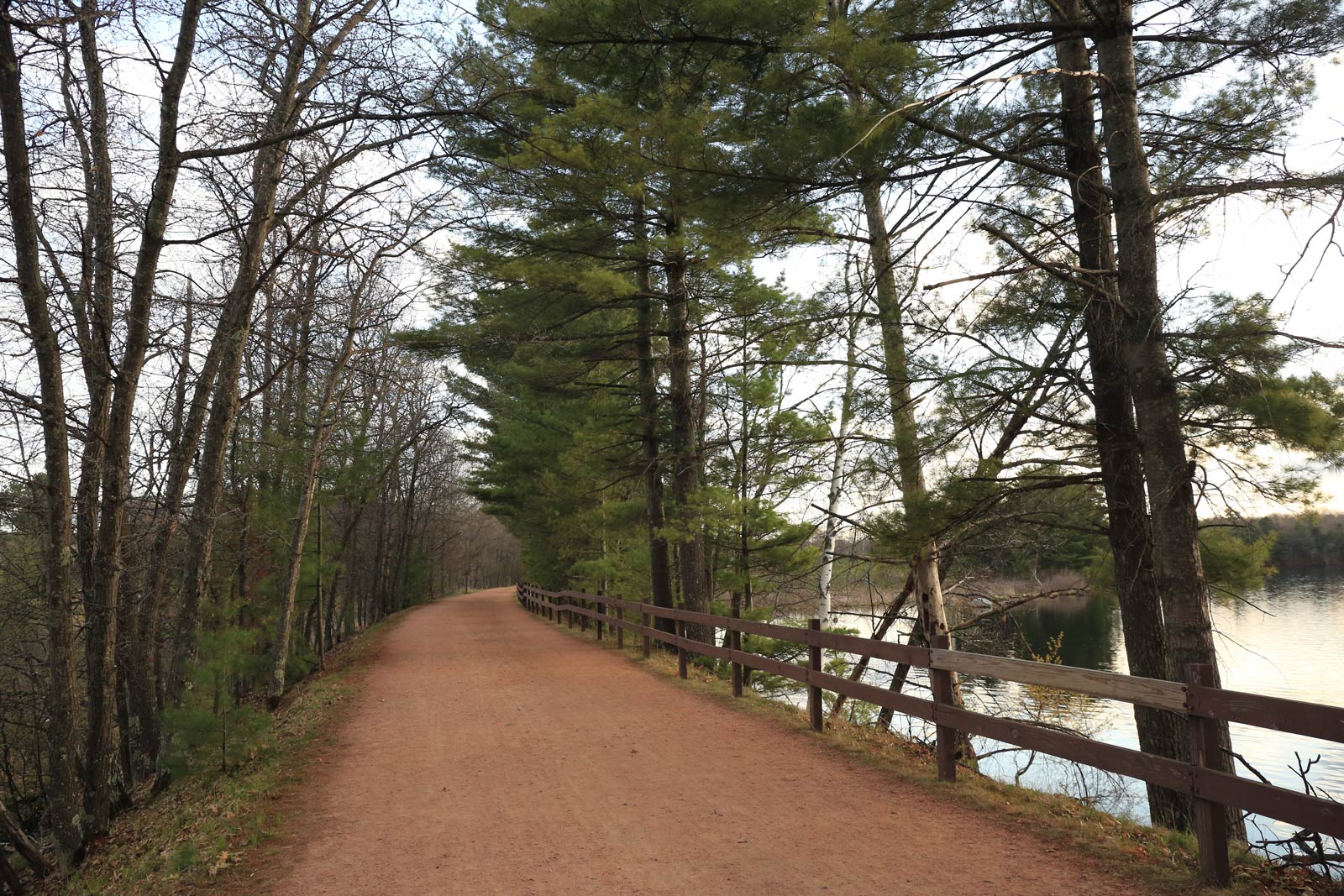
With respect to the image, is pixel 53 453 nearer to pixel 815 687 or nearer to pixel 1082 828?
pixel 815 687

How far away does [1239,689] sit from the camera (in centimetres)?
1370

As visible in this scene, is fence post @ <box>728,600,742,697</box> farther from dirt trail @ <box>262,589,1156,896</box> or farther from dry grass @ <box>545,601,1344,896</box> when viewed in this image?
dry grass @ <box>545,601,1344,896</box>

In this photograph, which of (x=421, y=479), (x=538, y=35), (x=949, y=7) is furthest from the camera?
(x=421, y=479)

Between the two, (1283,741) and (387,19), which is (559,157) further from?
(1283,741)

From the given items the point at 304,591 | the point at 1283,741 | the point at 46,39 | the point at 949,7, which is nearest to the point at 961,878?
the point at 949,7

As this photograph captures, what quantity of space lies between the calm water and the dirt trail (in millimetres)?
2200

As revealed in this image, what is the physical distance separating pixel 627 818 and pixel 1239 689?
1289cm

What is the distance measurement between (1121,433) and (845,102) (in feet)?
12.0

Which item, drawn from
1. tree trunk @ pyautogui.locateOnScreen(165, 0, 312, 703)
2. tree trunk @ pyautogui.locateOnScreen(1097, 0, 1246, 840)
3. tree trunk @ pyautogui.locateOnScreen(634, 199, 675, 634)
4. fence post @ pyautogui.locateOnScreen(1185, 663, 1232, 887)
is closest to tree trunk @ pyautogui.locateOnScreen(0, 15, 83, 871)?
tree trunk @ pyautogui.locateOnScreen(165, 0, 312, 703)

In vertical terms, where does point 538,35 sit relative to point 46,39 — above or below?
above

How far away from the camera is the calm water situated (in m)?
10.4

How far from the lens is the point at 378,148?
22.3 feet

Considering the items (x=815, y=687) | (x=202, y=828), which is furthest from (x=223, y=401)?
(x=815, y=687)

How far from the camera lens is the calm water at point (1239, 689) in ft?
34.2
